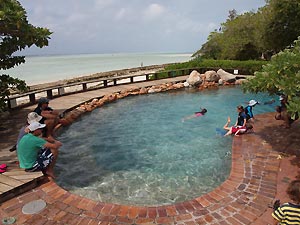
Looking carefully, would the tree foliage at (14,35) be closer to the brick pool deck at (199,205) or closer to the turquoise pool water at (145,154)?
the turquoise pool water at (145,154)

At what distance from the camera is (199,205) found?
436cm

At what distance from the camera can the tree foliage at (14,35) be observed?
690 centimetres

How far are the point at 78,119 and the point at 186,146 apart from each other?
568 cm

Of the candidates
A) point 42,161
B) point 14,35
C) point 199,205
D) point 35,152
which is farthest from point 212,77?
point 35,152

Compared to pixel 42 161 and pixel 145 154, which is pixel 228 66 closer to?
pixel 145 154

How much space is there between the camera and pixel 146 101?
14664 mm

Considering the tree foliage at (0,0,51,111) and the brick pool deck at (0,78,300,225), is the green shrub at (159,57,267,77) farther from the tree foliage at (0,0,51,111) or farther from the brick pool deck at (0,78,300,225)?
the brick pool deck at (0,78,300,225)

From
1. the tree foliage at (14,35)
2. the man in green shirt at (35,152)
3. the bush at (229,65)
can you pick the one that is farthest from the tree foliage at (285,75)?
the bush at (229,65)

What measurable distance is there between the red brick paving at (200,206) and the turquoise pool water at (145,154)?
50 cm

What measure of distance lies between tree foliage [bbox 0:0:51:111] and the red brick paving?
16.5 feet

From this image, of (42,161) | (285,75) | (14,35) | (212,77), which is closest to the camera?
(285,75)

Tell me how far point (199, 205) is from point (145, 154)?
10.5 ft

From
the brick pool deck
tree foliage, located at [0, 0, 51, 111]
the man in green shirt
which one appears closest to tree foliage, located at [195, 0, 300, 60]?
the brick pool deck

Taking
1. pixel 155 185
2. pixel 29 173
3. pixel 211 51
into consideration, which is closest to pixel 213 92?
pixel 155 185
